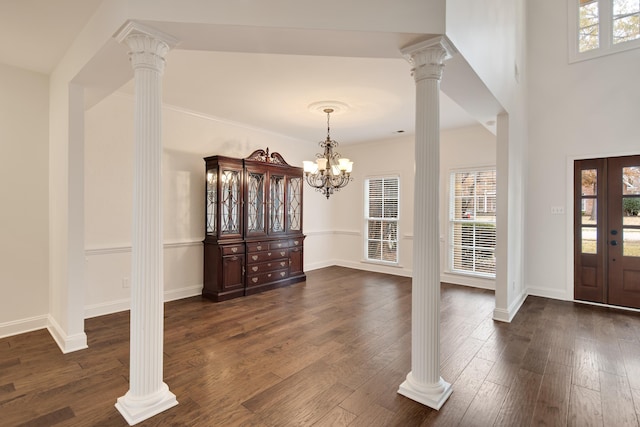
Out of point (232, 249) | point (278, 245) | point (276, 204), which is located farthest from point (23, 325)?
point (276, 204)

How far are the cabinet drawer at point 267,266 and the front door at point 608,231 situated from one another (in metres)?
4.68

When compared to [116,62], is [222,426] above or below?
below

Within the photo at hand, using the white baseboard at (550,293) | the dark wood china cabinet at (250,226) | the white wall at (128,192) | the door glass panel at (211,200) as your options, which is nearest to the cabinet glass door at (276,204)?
the dark wood china cabinet at (250,226)

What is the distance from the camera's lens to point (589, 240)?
477 centimetres

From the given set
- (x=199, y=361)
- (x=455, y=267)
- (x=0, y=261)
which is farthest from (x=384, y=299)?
(x=0, y=261)

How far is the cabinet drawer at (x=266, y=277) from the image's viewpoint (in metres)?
5.11

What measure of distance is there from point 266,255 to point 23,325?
3089mm

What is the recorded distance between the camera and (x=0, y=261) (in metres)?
3.37

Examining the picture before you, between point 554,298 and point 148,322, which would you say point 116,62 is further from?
point 554,298

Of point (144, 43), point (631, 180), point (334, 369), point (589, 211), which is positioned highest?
point (144, 43)

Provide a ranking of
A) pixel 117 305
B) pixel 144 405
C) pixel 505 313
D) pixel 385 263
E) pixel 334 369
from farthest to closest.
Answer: pixel 385 263 < pixel 117 305 < pixel 505 313 < pixel 334 369 < pixel 144 405

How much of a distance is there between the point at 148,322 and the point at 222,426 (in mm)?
833

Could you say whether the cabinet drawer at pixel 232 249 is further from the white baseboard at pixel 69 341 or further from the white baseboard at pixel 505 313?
the white baseboard at pixel 505 313

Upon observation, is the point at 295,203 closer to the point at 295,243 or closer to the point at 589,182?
the point at 295,243
